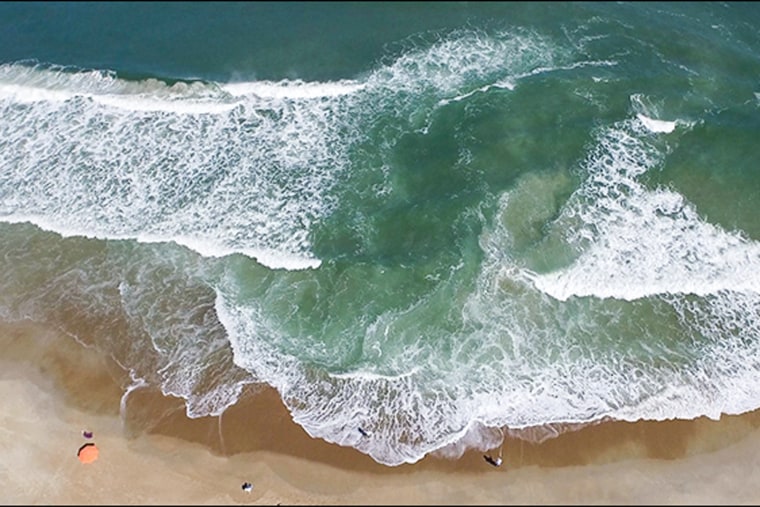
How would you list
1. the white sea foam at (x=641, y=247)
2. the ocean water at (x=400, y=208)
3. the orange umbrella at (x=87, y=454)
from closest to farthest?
the orange umbrella at (x=87, y=454), the ocean water at (x=400, y=208), the white sea foam at (x=641, y=247)

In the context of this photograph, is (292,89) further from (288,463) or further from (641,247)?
(288,463)

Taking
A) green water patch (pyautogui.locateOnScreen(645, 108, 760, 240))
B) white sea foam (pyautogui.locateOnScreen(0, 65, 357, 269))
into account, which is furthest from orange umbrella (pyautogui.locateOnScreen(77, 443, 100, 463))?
Answer: green water patch (pyautogui.locateOnScreen(645, 108, 760, 240))

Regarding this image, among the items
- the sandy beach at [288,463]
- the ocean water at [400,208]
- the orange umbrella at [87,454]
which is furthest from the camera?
the ocean water at [400,208]

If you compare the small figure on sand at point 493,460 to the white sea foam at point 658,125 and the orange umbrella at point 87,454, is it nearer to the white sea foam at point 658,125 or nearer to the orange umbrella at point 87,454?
the orange umbrella at point 87,454

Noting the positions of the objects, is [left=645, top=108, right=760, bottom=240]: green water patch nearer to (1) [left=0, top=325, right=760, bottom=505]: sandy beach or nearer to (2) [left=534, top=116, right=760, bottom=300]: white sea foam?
(2) [left=534, top=116, right=760, bottom=300]: white sea foam

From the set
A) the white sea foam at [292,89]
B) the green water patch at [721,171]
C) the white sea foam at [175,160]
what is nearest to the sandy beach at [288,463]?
the white sea foam at [175,160]

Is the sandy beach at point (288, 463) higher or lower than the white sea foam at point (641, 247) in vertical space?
lower
